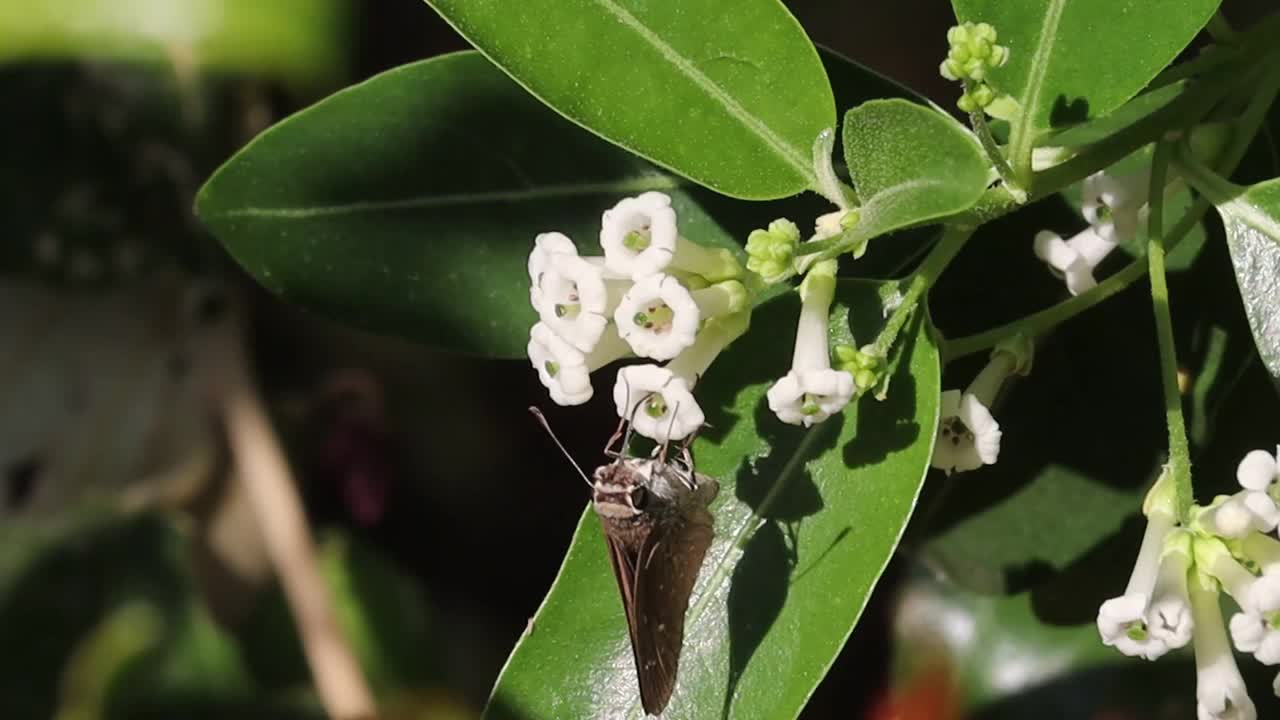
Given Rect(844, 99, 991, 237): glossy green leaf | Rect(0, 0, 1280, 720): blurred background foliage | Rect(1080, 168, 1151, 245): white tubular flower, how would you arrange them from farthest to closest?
Rect(0, 0, 1280, 720): blurred background foliage
Rect(1080, 168, 1151, 245): white tubular flower
Rect(844, 99, 991, 237): glossy green leaf

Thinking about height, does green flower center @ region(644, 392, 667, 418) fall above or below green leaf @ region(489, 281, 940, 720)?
above

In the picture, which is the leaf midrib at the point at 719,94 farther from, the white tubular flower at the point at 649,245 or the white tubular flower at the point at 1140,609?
the white tubular flower at the point at 1140,609

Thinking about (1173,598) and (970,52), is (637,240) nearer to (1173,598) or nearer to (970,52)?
(970,52)

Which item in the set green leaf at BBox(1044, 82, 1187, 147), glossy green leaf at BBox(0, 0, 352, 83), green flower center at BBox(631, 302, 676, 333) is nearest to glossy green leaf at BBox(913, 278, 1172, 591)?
green leaf at BBox(1044, 82, 1187, 147)

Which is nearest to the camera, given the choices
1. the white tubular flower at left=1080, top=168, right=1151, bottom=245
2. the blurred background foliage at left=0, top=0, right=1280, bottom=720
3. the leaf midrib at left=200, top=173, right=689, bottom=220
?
the white tubular flower at left=1080, top=168, right=1151, bottom=245

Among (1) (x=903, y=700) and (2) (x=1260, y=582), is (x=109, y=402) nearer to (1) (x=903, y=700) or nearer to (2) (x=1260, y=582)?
(1) (x=903, y=700)

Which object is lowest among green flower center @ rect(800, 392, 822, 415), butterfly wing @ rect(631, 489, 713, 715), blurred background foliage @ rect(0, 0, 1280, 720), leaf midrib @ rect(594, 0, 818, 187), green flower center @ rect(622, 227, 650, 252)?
blurred background foliage @ rect(0, 0, 1280, 720)

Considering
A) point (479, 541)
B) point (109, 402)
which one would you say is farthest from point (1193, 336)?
point (109, 402)

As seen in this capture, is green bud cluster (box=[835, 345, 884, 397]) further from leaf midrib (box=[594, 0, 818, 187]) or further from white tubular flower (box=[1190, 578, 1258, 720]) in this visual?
white tubular flower (box=[1190, 578, 1258, 720])
